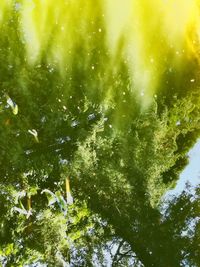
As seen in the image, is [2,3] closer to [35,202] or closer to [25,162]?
[25,162]

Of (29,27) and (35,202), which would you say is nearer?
(29,27)

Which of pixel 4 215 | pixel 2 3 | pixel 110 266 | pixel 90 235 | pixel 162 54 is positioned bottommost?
pixel 110 266

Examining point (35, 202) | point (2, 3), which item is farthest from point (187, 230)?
point (2, 3)

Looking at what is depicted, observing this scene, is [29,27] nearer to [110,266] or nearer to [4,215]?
[4,215]

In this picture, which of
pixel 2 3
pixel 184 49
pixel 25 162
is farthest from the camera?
pixel 184 49

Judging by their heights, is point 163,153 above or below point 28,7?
below

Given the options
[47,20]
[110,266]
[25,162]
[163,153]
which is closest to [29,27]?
[47,20]

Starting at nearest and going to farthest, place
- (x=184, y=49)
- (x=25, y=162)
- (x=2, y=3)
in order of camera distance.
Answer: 1. (x=2, y=3)
2. (x=25, y=162)
3. (x=184, y=49)
